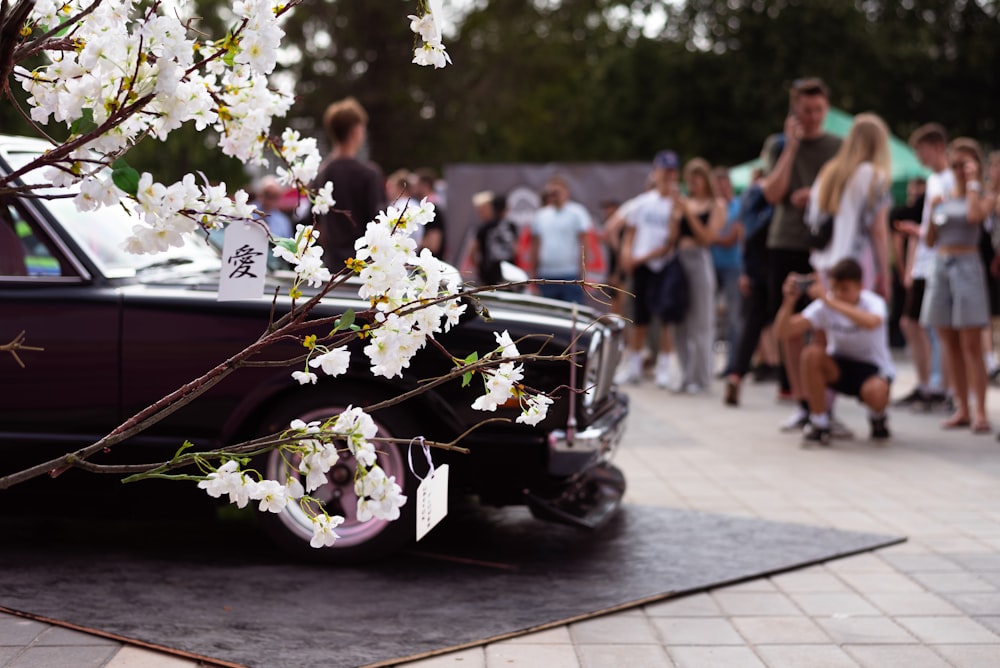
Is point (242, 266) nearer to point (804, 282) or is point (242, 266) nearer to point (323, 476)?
point (323, 476)

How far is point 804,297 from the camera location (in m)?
9.69

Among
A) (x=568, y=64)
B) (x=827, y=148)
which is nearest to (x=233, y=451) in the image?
(x=827, y=148)

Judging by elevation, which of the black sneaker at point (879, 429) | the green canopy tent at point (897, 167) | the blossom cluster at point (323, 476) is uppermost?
the green canopy tent at point (897, 167)

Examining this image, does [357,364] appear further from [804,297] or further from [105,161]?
[804,297]

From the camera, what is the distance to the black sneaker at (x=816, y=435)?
30.0ft

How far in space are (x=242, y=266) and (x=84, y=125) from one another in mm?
781

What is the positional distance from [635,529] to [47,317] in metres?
2.65

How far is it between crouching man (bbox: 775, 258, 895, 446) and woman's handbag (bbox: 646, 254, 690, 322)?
137 inches

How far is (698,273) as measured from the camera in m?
12.8

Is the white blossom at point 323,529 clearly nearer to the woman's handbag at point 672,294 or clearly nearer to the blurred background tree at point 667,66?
the woman's handbag at point 672,294

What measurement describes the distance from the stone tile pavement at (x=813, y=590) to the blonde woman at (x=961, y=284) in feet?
2.43

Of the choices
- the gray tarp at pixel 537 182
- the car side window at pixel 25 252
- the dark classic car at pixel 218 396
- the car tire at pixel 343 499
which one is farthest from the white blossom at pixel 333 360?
the gray tarp at pixel 537 182

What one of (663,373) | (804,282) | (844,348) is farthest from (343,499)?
(663,373)

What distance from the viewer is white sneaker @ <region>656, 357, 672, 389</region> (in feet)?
43.7
